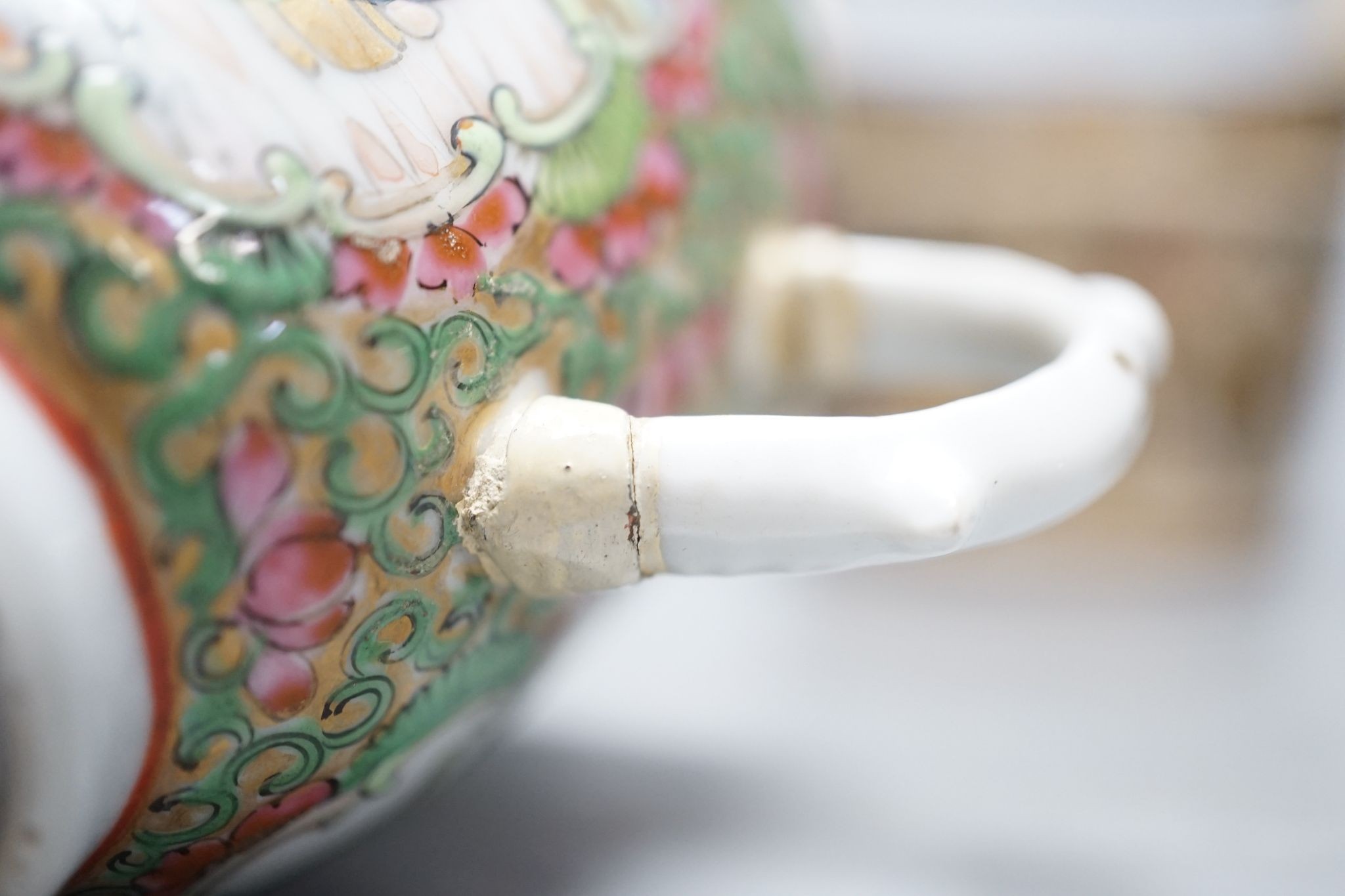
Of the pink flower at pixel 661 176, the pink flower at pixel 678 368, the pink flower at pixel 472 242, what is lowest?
the pink flower at pixel 472 242

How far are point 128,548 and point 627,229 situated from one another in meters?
0.14

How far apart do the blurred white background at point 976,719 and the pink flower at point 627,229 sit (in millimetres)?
106

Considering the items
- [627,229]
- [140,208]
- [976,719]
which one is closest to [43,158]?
[140,208]

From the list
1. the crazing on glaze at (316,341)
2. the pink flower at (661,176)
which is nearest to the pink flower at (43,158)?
the crazing on glaze at (316,341)

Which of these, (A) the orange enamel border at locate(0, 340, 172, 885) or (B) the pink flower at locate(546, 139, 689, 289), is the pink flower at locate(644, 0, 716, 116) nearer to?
(B) the pink flower at locate(546, 139, 689, 289)

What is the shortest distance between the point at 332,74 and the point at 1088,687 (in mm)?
401

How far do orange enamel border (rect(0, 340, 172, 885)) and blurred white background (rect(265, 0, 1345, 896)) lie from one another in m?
0.13

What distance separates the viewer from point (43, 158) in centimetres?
21

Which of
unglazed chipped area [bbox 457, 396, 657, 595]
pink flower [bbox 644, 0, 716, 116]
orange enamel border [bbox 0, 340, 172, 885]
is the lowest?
orange enamel border [bbox 0, 340, 172, 885]

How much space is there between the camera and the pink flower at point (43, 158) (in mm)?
210

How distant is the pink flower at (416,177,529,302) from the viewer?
246mm

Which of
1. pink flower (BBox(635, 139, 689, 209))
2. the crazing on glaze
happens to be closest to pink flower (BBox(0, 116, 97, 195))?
the crazing on glaze

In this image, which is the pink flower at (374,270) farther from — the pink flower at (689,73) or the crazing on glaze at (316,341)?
the pink flower at (689,73)

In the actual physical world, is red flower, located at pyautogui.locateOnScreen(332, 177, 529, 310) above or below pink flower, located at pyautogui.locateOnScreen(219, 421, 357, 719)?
above
